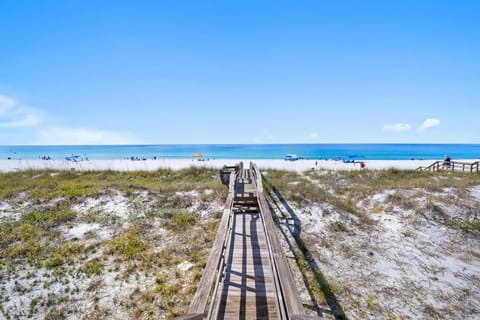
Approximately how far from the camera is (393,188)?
12.0 meters

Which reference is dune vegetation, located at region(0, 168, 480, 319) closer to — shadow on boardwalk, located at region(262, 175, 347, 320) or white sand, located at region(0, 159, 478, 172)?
shadow on boardwalk, located at region(262, 175, 347, 320)

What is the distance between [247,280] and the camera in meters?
4.25

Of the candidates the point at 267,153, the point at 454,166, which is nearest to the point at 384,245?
the point at 454,166

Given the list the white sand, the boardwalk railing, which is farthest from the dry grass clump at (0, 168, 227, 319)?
the boardwalk railing

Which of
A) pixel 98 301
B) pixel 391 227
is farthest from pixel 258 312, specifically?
pixel 391 227

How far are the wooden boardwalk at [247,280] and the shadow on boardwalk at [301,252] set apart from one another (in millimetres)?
1437

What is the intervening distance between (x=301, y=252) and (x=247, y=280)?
10.3 feet

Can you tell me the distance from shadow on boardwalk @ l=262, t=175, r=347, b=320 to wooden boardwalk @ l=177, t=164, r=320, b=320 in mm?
1437

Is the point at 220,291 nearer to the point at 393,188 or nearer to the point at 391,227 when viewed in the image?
the point at 391,227

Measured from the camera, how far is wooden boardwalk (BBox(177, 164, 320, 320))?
2225mm

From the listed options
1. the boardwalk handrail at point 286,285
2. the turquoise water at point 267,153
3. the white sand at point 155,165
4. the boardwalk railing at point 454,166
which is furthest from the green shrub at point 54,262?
the turquoise water at point 267,153

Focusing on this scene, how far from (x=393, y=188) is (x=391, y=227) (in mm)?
4450

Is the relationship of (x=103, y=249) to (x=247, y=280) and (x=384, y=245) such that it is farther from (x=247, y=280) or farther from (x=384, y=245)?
(x=384, y=245)

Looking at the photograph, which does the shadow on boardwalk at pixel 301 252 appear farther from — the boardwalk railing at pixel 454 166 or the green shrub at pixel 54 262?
the boardwalk railing at pixel 454 166
